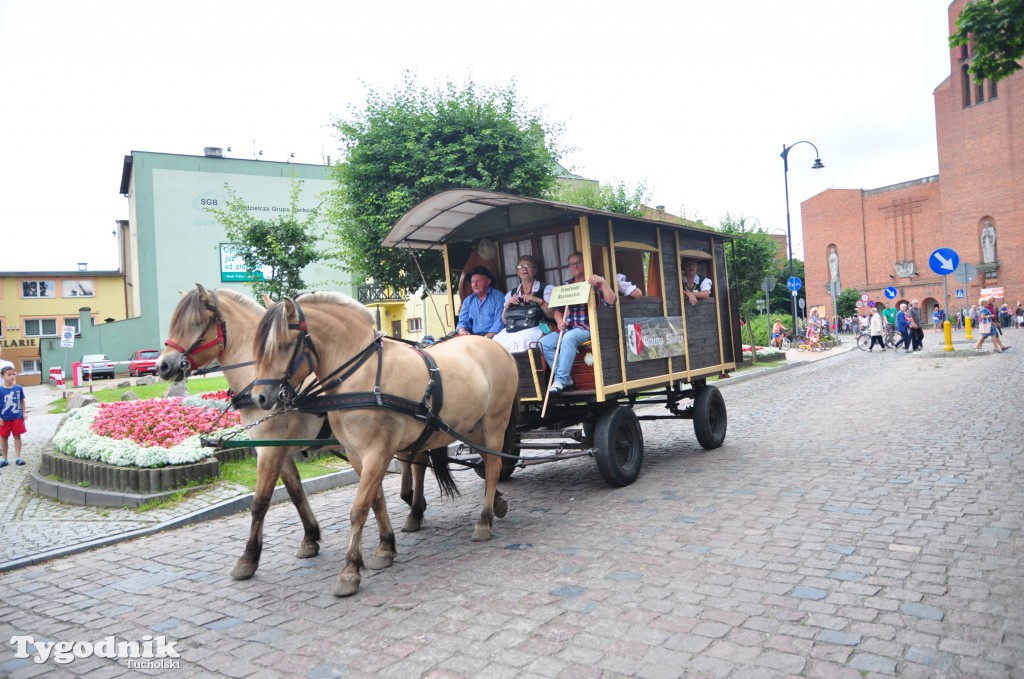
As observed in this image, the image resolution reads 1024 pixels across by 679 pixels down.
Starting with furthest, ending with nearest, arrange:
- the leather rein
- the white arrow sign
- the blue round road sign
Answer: the white arrow sign → the blue round road sign → the leather rein

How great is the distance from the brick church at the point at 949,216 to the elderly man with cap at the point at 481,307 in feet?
135

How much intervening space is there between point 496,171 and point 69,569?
11.2 metres

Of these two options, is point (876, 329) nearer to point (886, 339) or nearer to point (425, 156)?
point (886, 339)

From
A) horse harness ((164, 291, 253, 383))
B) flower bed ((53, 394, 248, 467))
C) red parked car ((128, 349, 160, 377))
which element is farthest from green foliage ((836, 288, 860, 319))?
horse harness ((164, 291, 253, 383))

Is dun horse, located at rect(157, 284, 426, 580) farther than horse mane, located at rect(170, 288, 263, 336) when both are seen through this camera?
No

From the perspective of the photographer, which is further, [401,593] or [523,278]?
[523,278]

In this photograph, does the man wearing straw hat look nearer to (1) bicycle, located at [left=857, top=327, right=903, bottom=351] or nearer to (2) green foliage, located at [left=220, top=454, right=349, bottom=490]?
(2) green foliage, located at [left=220, top=454, right=349, bottom=490]

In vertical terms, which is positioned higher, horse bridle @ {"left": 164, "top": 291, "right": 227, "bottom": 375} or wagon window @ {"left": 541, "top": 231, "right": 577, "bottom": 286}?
wagon window @ {"left": 541, "top": 231, "right": 577, "bottom": 286}

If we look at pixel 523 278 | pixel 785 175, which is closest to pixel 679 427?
pixel 523 278

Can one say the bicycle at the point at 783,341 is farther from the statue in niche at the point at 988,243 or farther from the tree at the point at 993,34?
the statue in niche at the point at 988,243

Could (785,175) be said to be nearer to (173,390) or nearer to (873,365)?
(873,365)

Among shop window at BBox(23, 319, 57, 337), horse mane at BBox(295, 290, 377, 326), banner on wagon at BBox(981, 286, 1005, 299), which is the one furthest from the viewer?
banner on wagon at BBox(981, 286, 1005, 299)

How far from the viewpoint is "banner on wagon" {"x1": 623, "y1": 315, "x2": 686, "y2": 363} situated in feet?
22.8

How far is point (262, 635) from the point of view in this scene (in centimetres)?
378
